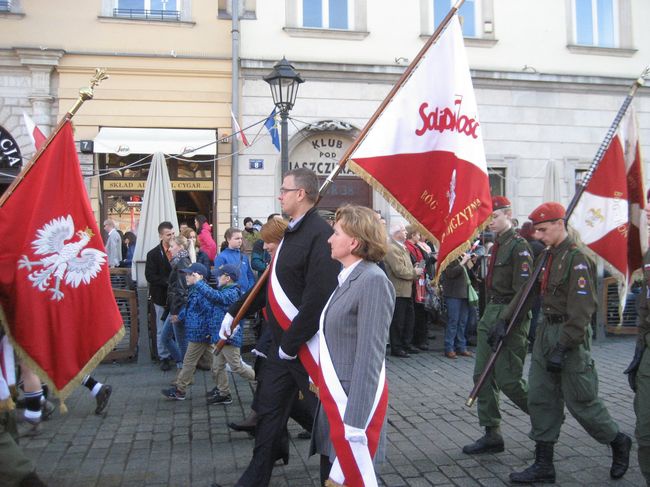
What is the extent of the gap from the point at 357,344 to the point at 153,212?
6.92m

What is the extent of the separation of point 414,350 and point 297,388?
5413 mm

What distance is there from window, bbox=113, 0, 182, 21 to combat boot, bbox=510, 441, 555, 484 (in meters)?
13.3

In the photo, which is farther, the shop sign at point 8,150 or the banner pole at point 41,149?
the shop sign at point 8,150

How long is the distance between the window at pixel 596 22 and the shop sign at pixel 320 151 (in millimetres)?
7150

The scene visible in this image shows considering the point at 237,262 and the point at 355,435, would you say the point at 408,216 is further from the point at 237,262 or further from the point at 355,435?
the point at 237,262

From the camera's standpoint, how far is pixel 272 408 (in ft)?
12.6

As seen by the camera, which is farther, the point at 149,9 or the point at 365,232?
the point at 149,9

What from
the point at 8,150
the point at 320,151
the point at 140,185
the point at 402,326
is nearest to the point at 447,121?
the point at 402,326

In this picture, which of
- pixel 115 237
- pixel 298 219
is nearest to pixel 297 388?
pixel 298 219

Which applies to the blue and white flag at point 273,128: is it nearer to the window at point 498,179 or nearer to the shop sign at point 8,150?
the shop sign at point 8,150

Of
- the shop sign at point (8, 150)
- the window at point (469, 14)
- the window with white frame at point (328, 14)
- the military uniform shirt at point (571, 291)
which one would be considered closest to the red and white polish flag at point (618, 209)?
the military uniform shirt at point (571, 291)

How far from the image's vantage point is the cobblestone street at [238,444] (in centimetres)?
435

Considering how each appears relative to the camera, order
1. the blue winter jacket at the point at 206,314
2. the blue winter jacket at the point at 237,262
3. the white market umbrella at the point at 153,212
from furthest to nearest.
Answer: the white market umbrella at the point at 153,212
the blue winter jacket at the point at 237,262
the blue winter jacket at the point at 206,314

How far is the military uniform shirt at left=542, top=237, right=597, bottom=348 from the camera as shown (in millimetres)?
4148
